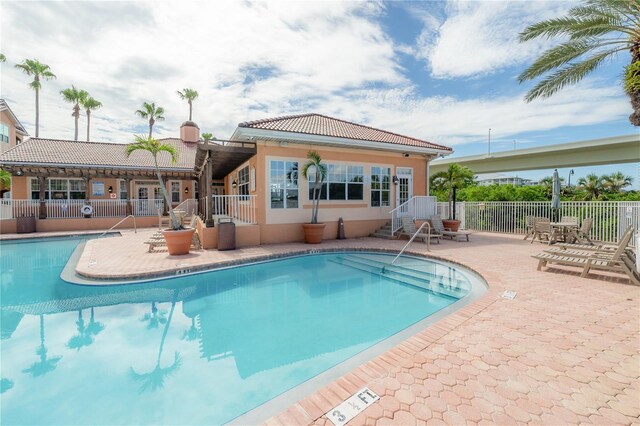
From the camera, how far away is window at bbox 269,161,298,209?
12148 mm

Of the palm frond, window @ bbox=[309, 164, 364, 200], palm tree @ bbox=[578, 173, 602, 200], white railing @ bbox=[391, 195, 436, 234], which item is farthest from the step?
palm tree @ bbox=[578, 173, 602, 200]

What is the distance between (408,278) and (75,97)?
45745 mm

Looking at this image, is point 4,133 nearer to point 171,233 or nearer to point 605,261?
point 171,233

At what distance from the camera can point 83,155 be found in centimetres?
2153

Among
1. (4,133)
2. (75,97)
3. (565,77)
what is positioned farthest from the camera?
(75,97)

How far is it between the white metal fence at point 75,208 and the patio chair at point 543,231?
788 inches

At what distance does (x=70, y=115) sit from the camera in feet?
119

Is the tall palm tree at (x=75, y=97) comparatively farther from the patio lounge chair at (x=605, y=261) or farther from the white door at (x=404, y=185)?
the patio lounge chair at (x=605, y=261)

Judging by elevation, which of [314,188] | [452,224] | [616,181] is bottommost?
[452,224]

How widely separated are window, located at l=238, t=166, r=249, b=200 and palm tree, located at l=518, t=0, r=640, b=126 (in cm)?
1214

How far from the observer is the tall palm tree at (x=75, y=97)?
A: 34.3 meters

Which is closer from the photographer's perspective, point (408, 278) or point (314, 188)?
point (408, 278)

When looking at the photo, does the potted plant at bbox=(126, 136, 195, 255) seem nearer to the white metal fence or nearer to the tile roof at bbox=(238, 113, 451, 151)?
the tile roof at bbox=(238, 113, 451, 151)

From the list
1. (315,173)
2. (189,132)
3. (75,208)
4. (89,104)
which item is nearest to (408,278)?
(315,173)
